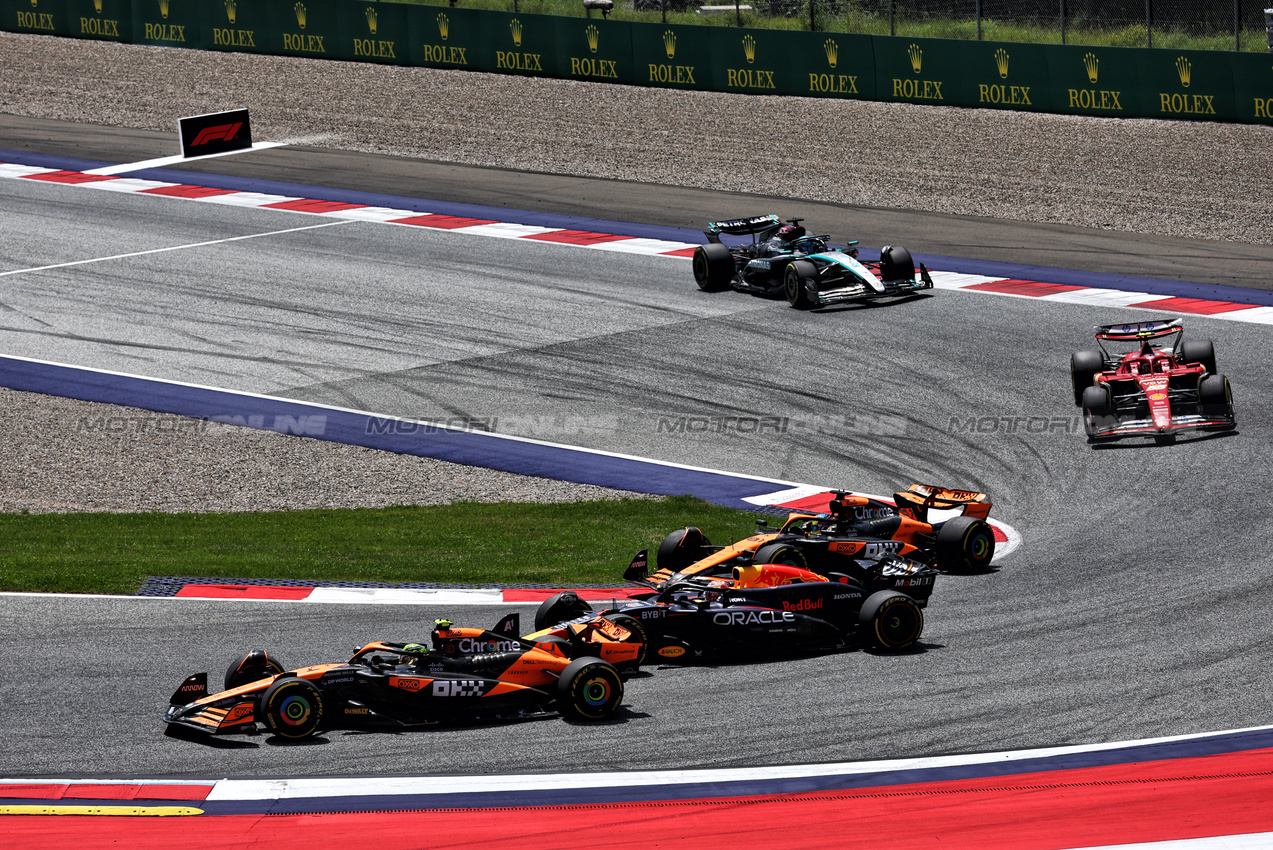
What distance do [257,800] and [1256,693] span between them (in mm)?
7562

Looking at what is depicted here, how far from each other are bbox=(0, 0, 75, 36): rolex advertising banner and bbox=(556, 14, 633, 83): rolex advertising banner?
18.7m

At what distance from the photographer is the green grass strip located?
50.0 feet

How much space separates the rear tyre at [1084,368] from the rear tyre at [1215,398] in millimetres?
1342

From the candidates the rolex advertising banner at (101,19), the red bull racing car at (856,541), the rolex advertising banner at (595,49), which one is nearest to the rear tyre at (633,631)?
the red bull racing car at (856,541)

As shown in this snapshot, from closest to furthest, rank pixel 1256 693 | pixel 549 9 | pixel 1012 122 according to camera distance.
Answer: pixel 1256 693
pixel 1012 122
pixel 549 9

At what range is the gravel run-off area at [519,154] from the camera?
19.2 m

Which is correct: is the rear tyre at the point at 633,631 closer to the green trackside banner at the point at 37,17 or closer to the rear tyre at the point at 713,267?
the rear tyre at the point at 713,267

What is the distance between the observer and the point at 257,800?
10109 mm

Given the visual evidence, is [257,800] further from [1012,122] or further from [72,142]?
[72,142]

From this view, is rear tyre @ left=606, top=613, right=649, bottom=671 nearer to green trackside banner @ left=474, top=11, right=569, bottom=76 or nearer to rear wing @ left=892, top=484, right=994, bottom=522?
rear wing @ left=892, top=484, right=994, bottom=522

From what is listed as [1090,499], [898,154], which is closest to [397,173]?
[898,154]

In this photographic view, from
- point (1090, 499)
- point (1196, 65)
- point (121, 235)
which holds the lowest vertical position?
point (1090, 499)

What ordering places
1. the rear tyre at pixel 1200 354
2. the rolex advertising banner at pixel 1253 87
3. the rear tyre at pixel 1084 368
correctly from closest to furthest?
the rear tyre at pixel 1200 354
the rear tyre at pixel 1084 368
the rolex advertising banner at pixel 1253 87

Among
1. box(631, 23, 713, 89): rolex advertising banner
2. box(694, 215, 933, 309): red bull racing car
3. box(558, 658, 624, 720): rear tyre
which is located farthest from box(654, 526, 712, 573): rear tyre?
box(631, 23, 713, 89): rolex advertising banner
